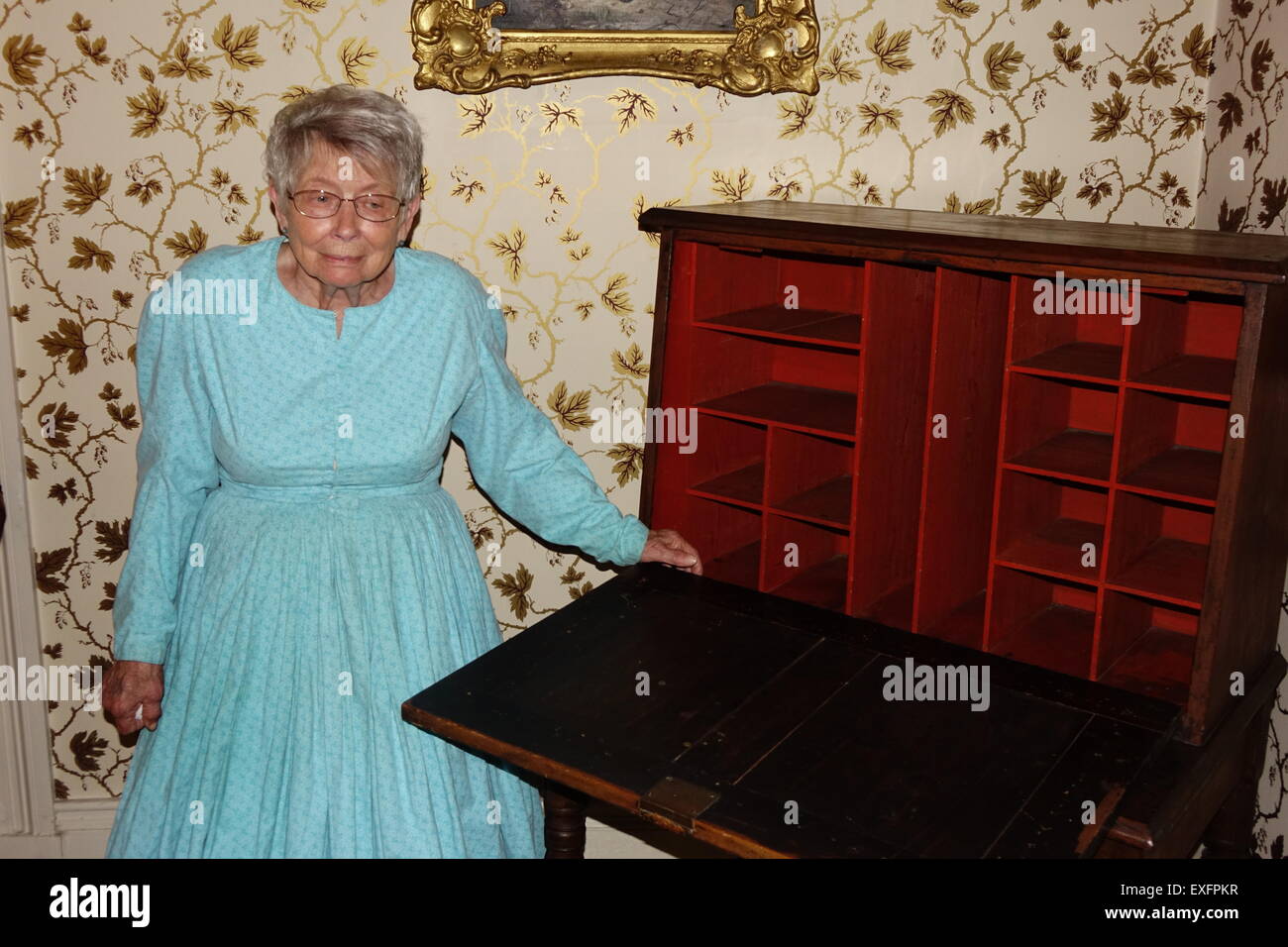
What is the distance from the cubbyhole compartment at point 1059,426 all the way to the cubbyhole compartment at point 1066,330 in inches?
1.7

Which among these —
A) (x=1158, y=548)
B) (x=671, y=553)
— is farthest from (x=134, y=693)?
(x=1158, y=548)

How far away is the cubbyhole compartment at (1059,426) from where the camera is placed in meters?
1.93

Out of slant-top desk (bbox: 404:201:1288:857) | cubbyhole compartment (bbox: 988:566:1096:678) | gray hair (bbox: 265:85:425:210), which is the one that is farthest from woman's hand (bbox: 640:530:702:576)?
gray hair (bbox: 265:85:425:210)

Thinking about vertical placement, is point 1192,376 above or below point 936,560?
above

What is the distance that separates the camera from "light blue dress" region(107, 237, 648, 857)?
1.88 meters

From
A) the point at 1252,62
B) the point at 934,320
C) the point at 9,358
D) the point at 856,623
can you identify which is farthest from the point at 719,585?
the point at 9,358

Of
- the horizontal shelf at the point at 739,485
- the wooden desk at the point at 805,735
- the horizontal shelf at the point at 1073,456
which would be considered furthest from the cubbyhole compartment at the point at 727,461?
the horizontal shelf at the point at 1073,456

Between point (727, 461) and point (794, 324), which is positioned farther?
point (727, 461)

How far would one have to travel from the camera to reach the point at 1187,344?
81.9 inches

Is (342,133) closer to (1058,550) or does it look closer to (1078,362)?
(1078,362)

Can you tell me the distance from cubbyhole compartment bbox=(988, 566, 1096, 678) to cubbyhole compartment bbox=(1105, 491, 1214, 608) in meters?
0.11

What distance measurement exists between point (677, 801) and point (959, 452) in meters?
0.81

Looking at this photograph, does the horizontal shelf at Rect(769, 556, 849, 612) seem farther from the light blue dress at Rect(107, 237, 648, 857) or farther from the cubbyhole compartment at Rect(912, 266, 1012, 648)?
the light blue dress at Rect(107, 237, 648, 857)
